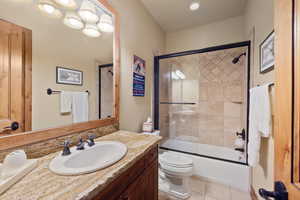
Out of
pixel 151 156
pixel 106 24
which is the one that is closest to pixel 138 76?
pixel 106 24

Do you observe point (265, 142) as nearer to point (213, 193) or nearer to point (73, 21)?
point (213, 193)

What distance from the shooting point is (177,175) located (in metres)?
1.51

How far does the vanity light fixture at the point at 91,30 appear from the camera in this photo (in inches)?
45.4

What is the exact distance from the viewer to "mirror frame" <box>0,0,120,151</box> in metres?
0.68

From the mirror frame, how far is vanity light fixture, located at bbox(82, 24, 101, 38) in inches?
7.8

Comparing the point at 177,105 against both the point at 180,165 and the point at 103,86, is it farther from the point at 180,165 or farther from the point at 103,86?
the point at 103,86

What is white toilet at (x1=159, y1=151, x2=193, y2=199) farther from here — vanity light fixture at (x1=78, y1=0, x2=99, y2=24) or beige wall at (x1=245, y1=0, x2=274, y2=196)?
vanity light fixture at (x1=78, y1=0, x2=99, y2=24)

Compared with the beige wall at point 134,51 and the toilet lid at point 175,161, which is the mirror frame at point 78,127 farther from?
the toilet lid at point 175,161

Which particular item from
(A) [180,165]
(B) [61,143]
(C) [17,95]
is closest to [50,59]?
(C) [17,95]

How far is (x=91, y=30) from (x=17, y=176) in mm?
1204

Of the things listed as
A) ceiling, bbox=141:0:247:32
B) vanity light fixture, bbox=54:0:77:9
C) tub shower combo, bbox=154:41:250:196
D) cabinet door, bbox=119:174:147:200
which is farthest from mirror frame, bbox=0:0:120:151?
tub shower combo, bbox=154:41:250:196

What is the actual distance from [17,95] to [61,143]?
40 centimetres

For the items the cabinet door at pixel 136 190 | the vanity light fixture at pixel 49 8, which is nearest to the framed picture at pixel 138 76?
the vanity light fixture at pixel 49 8

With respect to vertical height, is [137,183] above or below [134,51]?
below
